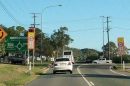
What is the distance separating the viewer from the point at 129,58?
126m

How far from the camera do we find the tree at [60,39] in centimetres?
14988

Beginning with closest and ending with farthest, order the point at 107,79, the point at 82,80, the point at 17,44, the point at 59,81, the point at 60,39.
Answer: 1. the point at 59,81
2. the point at 82,80
3. the point at 107,79
4. the point at 17,44
5. the point at 60,39

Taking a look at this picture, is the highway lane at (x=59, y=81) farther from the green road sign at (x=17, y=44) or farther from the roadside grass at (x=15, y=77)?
the green road sign at (x=17, y=44)

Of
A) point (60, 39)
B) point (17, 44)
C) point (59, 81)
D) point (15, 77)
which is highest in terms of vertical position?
point (60, 39)

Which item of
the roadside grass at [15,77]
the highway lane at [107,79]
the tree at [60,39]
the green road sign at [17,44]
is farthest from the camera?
the tree at [60,39]

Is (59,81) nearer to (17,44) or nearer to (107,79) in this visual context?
(107,79)

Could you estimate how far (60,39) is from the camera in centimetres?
15025

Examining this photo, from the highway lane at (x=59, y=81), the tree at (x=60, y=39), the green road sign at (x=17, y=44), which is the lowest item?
the highway lane at (x=59, y=81)

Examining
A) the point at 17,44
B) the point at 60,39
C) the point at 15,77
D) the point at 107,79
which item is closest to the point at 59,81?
the point at 107,79

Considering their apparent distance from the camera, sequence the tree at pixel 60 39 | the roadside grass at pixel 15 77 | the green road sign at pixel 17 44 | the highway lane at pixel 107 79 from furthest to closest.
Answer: the tree at pixel 60 39 < the green road sign at pixel 17 44 < the highway lane at pixel 107 79 < the roadside grass at pixel 15 77

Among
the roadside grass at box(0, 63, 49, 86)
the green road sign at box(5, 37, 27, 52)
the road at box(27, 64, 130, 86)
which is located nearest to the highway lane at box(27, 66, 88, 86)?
the road at box(27, 64, 130, 86)

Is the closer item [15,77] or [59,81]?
[59,81]

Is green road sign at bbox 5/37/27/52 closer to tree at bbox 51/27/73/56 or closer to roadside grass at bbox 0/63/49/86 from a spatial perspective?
roadside grass at bbox 0/63/49/86

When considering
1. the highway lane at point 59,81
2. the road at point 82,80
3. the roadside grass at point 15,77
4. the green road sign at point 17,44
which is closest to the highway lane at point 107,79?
the road at point 82,80
